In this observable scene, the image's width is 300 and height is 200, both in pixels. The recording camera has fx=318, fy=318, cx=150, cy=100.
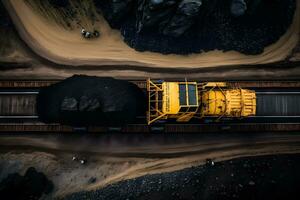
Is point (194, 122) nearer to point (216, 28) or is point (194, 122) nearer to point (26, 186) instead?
point (216, 28)

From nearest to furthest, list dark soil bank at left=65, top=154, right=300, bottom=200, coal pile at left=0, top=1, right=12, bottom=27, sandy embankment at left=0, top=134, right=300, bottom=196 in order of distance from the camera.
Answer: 1. dark soil bank at left=65, top=154, right=300, bottom=200
2. sandy embankment at left=0, top=134, right=300, bottom=196
3. coal pile at left=0, top=1, right=12, bottom=27

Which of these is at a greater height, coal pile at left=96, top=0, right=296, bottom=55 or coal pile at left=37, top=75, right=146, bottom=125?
coal pile at left=96, top=0, right=296, bottom=55

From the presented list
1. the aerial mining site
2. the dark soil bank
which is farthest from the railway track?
the dark soil bank

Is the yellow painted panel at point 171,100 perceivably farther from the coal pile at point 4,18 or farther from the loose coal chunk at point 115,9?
the coal pile at point 4,18

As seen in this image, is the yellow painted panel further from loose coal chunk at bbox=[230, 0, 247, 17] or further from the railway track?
loose coal chunk at bbox=[230, 0, 247, 17]

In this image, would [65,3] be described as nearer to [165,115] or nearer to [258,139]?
[165,115]

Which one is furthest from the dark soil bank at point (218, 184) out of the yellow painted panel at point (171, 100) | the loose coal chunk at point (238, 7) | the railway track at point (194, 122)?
the loose coal chunk at point (238, 7)

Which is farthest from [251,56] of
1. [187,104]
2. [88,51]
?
[88,51]
